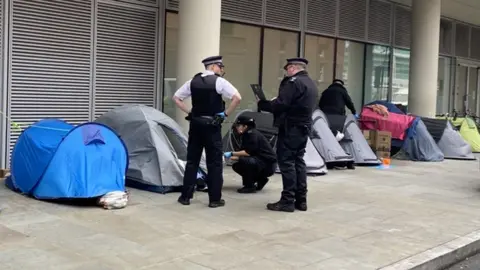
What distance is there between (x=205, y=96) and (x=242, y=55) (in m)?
6.42

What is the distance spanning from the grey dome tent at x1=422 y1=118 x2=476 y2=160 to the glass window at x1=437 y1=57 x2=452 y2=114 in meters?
7.45

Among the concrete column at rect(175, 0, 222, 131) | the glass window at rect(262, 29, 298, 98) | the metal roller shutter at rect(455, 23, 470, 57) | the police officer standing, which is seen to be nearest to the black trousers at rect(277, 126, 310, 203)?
the police officer standing

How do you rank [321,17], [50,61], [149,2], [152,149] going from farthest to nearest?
[321,17] → [149,2] → [50,61] → [152,149]

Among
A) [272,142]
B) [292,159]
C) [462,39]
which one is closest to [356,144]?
[272,142]

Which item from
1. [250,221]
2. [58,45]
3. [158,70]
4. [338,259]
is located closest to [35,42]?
[58,45]

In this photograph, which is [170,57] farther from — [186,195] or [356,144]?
[186,195]

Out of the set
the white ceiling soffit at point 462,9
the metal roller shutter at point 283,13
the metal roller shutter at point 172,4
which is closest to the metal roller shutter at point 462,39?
the white ceiling soffit at point 462,9

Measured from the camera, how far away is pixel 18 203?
6922mm

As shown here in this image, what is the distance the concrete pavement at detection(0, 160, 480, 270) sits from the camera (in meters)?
5.03

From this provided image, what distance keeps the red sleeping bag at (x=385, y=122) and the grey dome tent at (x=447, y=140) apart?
124 centimetres

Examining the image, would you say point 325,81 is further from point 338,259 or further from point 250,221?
point 338,259

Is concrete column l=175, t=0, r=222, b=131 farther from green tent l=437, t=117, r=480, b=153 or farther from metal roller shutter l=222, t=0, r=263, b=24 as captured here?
green tent l=437, t=117, r=480, b=153

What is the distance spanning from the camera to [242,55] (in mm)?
13289

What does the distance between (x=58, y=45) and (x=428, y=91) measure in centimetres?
1088
